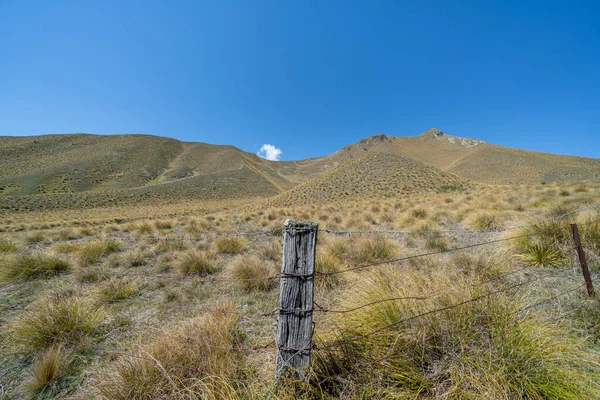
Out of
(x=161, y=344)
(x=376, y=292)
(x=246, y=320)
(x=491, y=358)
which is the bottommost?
(x=246, y=320)

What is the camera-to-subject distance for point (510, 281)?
3.49 meters

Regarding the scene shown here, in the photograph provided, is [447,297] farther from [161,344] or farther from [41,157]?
[41,157]

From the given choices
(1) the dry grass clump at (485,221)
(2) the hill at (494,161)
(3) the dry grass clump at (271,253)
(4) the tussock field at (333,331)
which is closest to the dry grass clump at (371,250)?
(4) the tussock field at (333,331)

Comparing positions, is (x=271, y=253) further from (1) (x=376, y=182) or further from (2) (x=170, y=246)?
(1) (x=376, y=182)

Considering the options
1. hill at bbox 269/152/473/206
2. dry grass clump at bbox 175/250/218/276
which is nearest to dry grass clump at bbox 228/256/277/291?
dry grass clump at bbox 175/250/218/276

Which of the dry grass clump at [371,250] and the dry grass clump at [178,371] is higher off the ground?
the dry grass clump at [371,250]

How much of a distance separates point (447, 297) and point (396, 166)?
33.1 m

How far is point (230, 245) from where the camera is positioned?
677 centimetres

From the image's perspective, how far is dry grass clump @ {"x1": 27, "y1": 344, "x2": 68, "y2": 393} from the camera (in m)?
2.16

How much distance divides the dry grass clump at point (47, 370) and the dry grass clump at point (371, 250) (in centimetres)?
460

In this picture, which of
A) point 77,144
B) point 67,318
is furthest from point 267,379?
point 77,144

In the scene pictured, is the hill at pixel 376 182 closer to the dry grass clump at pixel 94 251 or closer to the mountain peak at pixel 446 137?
the dry grass clump at pixel 94 251

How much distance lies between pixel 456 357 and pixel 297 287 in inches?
57.3

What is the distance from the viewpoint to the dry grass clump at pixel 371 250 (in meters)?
5.01
